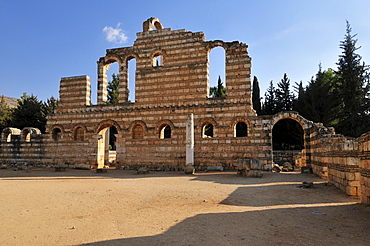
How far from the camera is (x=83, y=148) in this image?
62.5 ft

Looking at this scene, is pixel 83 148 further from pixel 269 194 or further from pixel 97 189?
pixel 269 194

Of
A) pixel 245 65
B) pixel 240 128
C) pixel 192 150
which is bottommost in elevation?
pixel 192 150

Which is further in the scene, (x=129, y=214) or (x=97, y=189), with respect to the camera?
(x=97, y=189)

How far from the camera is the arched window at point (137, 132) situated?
1865cm

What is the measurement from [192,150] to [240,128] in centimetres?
1436

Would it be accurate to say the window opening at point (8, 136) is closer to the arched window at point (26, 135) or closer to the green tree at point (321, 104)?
the arched window at point (26, 135)

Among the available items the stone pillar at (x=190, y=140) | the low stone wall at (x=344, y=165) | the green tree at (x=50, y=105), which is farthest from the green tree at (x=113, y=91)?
the low stone wall at (x=344, y=165)

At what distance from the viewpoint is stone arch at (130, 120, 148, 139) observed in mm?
17958

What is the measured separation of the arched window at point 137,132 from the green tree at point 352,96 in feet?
59.8

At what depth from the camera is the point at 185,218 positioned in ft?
17.8

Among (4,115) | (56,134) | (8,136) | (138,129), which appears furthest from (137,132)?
(4,115)

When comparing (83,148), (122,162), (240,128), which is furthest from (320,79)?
(83,148)

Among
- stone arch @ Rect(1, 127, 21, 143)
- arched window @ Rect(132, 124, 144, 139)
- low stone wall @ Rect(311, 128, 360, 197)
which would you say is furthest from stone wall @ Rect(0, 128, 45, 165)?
Result: low stone wall @ Rect(311, 128, 360, 197)

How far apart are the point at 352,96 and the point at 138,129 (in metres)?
20.4
